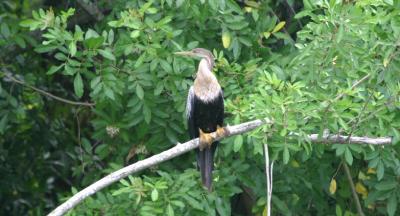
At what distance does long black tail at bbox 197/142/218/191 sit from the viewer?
221 inches

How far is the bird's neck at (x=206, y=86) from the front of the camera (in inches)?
230

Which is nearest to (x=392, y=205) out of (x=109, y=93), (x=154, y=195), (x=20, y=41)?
(x=154, y=195)

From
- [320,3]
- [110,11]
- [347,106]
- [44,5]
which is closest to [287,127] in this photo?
[347,106]

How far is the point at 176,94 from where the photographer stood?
19.9 ft

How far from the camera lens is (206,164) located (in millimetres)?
5613

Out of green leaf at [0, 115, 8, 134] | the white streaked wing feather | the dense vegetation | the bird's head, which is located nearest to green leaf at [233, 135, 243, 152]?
the dense vegetation

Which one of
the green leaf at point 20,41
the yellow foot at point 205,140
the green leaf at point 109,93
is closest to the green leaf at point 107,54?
the green leaf at point 109,93

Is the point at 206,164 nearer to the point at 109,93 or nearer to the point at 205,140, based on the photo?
the point at 205,140

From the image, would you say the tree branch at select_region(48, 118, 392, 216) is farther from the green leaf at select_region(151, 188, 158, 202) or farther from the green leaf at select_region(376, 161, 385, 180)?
the green leaf at select_region(376, 161, 385, 180)

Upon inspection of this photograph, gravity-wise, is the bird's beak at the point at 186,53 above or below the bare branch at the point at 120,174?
above

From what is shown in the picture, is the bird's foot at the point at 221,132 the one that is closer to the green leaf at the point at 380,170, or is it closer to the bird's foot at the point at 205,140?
the bird's foot at the point at 205,140

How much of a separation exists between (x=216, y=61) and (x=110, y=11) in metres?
1.26

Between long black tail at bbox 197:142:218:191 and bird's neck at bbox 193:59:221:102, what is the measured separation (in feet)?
1.17

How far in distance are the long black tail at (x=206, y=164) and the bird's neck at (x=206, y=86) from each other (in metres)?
0.36
